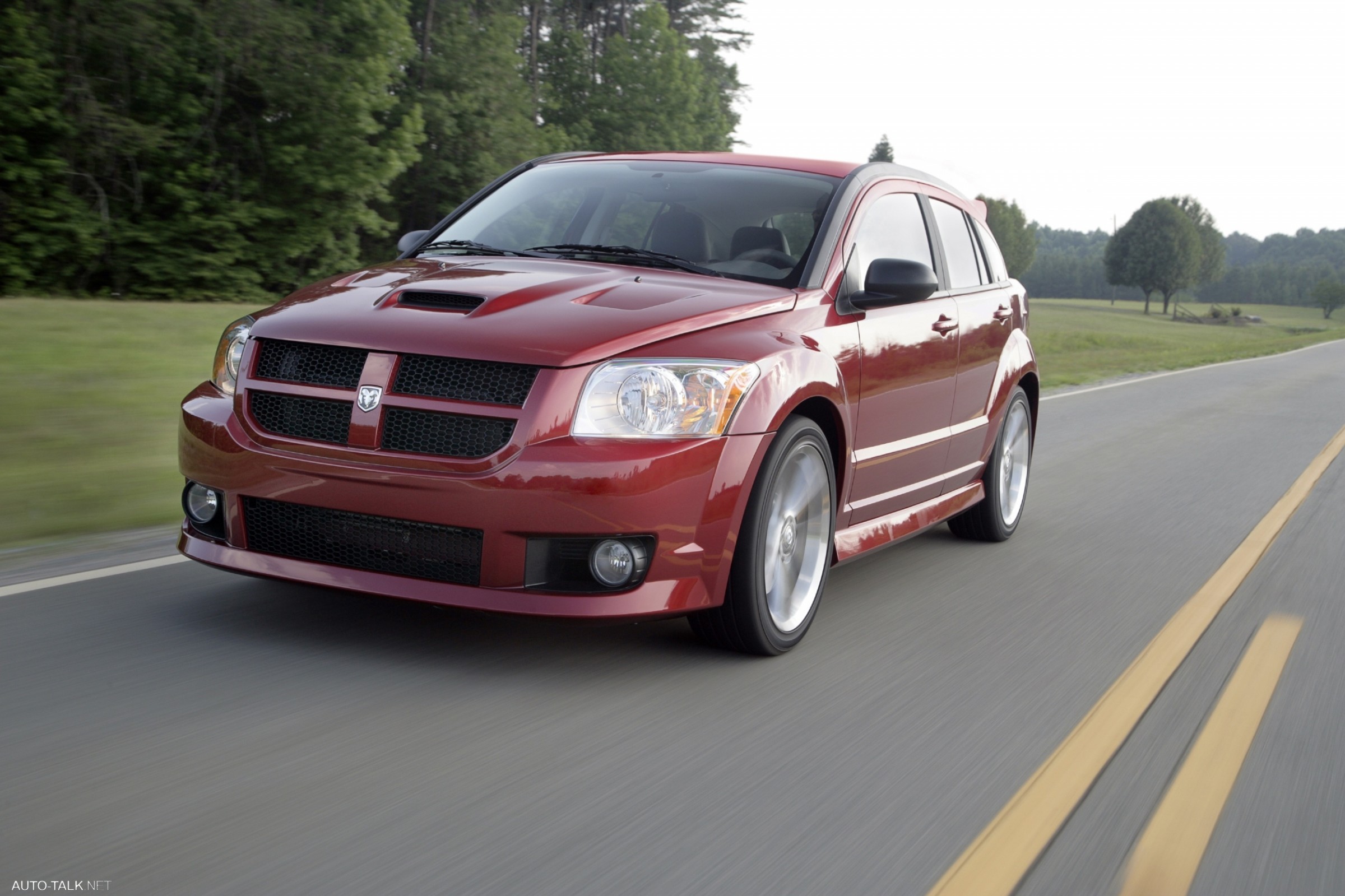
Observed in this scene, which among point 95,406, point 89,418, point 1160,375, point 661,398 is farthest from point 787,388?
point 1160,375

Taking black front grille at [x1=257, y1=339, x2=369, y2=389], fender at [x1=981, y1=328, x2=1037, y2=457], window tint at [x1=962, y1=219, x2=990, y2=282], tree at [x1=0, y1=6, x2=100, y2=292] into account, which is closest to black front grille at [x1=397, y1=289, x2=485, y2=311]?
black front grille at [x1=257, y1=339, x2=369, y2=389]

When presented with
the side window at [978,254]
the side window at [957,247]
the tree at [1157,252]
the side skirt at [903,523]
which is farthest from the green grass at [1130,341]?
the side skirt at [903,523]

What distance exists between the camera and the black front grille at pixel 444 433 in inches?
159

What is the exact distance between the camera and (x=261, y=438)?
4312 millimetres

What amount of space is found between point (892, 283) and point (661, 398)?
1318 millimetres

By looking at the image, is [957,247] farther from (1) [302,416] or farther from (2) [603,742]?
(2) [603,742]

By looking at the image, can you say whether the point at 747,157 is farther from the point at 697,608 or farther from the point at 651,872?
the point at 651,872

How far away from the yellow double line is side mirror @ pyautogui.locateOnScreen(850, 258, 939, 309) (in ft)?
5.13

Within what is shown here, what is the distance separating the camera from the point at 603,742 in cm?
370

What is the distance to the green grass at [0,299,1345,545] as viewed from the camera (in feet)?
22.3

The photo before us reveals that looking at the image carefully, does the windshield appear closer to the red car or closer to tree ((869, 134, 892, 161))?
the red car

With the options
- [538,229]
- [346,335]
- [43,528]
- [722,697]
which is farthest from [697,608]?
[43,528]

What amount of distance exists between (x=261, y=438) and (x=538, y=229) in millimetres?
1800

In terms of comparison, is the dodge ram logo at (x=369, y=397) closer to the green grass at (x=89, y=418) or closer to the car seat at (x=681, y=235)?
the car seat at (x=681, y=235)
